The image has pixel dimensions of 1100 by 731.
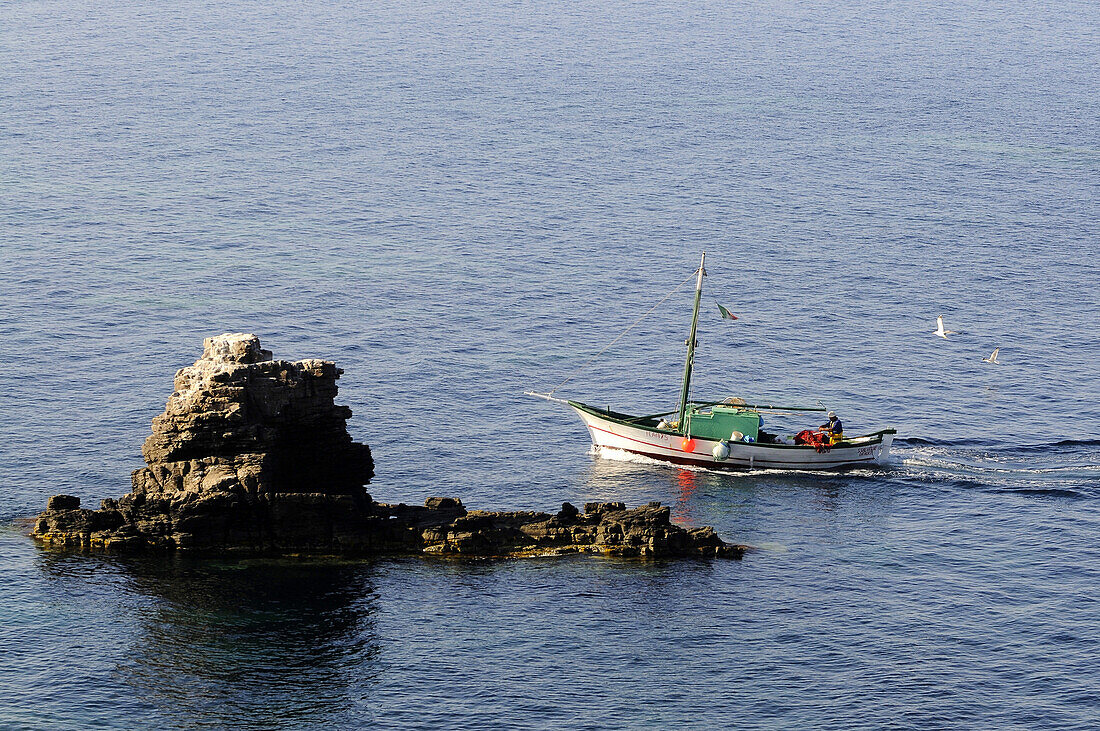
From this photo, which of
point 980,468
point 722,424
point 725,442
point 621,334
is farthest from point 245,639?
point 621,334

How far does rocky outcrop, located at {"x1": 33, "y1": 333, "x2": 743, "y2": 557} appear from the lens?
81188mm

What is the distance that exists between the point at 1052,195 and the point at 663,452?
110117mm

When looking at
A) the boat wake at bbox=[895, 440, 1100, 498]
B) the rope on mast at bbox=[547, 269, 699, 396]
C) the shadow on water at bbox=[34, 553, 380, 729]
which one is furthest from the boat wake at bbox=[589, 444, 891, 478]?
the shadow on water at bbox=[34, 553, 380, 729]

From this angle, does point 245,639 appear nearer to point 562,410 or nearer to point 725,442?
point 725,442

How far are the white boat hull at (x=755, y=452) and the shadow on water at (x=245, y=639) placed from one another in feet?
91.8

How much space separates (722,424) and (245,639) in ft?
140

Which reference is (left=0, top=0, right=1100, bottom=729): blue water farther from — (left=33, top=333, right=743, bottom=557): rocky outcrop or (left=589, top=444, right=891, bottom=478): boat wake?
(left=33, top=333, right=743, bottom=557): rocky outcrop

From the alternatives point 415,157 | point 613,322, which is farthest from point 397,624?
point 415,157

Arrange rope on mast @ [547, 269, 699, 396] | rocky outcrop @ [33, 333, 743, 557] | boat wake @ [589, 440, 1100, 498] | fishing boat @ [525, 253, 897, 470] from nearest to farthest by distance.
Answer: rocky outcrop @ [33, 333, 743, 557] < boat wake @ [589, 440, 1100, 498] < fishing boat @ [525, 253, 897, 470] < rope on mast @ [547, 269, 699, 396]

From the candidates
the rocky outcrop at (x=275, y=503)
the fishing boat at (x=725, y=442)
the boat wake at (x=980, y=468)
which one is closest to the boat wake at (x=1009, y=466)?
the boat wake at (x=980, y=468)

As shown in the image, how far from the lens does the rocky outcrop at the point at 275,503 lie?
8119cm

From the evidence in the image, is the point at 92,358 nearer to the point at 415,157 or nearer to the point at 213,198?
the point at 213,198

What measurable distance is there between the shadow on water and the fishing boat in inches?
1089

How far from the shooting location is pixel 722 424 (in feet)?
337
